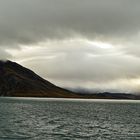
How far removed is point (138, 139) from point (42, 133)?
1696 centimetres

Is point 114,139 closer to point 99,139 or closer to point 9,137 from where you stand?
point 99,139

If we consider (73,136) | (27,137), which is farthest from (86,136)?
(27,137)

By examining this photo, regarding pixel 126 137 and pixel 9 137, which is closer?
pixel 9 137

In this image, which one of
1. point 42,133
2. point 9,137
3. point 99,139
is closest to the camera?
point 9,137

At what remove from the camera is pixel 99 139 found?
194ft

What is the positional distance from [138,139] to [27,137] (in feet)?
60.6

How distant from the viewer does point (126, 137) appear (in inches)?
2442

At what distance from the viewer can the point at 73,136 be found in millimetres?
61125

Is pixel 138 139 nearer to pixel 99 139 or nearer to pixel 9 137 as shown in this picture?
pixel 99 139

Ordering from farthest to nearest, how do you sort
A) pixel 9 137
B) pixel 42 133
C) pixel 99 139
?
pixel 42 133 → pixel 99 139 → pixel 9 137

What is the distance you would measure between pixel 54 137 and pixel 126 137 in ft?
42.4

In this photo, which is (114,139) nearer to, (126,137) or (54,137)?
(126,137)

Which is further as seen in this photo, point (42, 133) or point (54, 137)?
point (42, 133)

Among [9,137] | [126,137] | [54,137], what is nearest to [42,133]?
[54,137]
